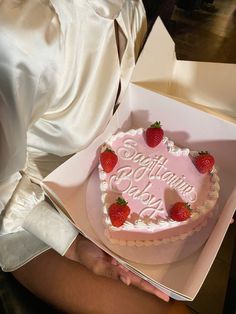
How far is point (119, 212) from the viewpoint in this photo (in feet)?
2.52

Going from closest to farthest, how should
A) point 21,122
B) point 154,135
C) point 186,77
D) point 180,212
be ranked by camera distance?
point 21,122
point 180,212
point 154,135
point 186,77

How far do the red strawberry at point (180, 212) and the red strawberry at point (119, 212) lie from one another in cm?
10

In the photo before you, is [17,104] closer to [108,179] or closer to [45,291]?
[108,179]

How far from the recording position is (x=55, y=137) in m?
0.75

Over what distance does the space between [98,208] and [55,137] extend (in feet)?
0.71

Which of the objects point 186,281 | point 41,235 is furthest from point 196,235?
point 41,235

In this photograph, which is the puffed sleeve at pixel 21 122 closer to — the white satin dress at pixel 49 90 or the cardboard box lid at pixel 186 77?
the white satin dress at pixel 49 90

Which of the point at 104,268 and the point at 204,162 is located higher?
the point at 204,162

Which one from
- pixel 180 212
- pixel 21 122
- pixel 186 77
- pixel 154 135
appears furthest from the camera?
pixel 186 77

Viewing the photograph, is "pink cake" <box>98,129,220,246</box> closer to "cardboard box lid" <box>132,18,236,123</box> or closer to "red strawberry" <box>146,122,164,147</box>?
"red strawberry" <box>146,122,164,147</box>

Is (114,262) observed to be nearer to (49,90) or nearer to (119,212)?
(119,212)

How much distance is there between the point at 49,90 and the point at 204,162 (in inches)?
15.9

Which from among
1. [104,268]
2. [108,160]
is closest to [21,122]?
[108,160]

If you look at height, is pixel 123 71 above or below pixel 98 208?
above
